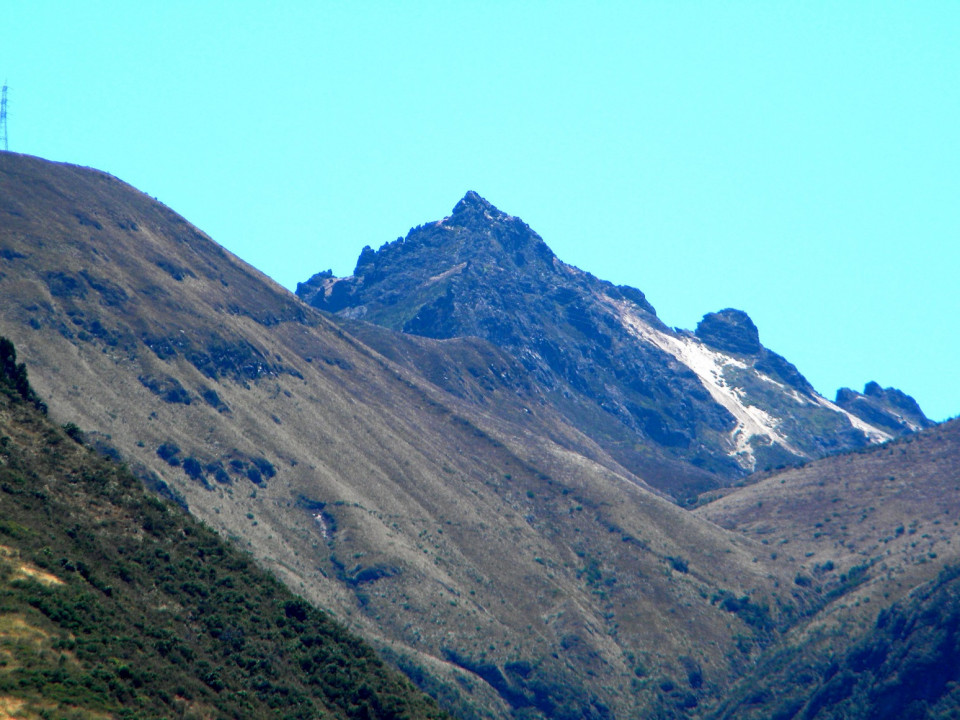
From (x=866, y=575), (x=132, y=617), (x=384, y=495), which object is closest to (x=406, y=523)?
(x=384, y=495)

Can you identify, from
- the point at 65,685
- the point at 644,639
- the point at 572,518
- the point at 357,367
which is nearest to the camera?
the point at 65,685

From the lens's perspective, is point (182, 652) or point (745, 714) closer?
point (182, 652)

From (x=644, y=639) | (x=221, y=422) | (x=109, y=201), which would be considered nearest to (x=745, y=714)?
(x=644, y=639)

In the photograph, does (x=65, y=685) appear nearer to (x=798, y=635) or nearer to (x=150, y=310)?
(x=798, y=635)

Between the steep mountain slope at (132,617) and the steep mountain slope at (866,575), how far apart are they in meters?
79.0

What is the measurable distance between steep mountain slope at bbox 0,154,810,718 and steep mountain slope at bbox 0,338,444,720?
53.6 metres

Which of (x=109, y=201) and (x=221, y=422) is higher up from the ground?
(x=109, y=201)

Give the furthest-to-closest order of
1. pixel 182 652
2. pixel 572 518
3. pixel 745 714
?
pixel 572 518
pixel 745 714
pixel 182 652

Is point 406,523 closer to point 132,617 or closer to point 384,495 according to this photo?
point 384,495

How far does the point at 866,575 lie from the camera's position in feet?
473

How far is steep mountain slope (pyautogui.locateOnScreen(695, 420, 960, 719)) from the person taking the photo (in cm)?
11781

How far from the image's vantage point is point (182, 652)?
45438 mm

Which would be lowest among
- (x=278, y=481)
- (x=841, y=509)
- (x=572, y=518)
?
(x=278, y=481)

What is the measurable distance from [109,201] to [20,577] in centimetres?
16644
